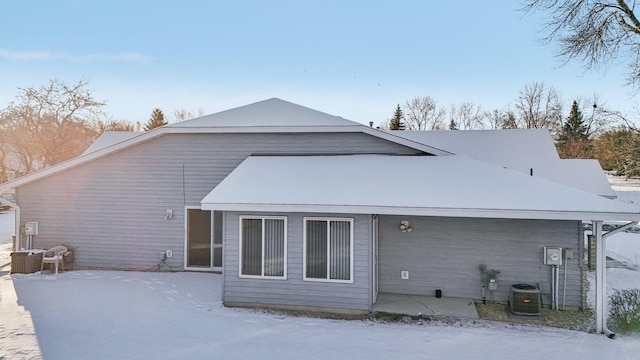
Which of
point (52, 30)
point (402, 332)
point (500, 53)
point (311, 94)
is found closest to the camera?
point (402, 332)

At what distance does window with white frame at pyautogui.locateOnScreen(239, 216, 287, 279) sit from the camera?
840 cm

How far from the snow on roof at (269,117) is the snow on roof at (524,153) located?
6.16m

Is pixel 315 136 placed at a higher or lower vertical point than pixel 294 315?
higher

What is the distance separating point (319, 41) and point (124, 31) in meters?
7.47

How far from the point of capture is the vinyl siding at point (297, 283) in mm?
7969

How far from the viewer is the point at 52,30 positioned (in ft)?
49.0

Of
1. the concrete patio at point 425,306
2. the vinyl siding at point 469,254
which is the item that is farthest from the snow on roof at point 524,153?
the concrete patio at point 425,306

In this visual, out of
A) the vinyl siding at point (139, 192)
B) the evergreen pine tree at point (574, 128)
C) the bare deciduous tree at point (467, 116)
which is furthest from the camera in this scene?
the bare deciduous tree at point (467, 116)

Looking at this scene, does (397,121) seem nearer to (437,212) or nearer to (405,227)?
(405,227)

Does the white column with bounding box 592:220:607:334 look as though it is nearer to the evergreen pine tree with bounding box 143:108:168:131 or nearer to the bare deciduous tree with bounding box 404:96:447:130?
the bare deciduous tree with bounding box 404:96:447:130

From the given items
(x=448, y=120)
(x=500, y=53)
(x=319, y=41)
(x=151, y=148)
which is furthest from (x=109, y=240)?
(x=448, y=120)

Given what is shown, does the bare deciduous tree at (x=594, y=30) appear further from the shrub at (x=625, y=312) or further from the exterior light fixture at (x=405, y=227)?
the exterior light fixture at (x=405, y=227)

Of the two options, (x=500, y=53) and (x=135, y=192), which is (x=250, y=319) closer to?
(x=135, y=192)

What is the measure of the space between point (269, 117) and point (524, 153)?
11957mm
